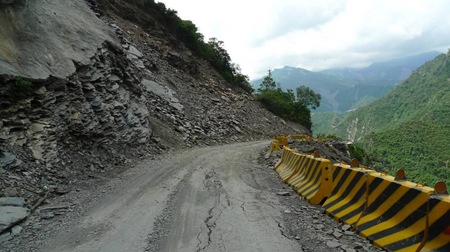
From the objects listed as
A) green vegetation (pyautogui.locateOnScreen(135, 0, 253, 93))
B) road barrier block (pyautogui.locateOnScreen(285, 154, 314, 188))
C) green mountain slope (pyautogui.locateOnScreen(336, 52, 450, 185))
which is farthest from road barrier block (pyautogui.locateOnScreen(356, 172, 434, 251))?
green mountain slope (pyautogui.locateOnScreen(336, 52, 450, 185))

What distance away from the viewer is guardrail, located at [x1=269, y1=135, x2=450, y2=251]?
357 centimetres

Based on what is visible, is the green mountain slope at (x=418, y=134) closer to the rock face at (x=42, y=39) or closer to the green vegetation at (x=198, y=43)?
the green vegetation at (x=198, y=43)

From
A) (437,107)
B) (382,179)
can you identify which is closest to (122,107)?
(382,179)

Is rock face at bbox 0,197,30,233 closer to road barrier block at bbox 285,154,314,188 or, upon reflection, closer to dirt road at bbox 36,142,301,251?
dirt road at bbox 36,142,301,251

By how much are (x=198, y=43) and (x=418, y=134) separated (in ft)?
278

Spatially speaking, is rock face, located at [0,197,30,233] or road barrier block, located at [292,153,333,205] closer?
rock face, located at [0,197,30,233]

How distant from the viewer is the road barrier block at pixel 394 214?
12.4 feet

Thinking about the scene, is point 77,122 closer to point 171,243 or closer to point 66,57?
point 66,57

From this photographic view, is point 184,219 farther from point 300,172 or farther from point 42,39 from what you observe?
point 42,39

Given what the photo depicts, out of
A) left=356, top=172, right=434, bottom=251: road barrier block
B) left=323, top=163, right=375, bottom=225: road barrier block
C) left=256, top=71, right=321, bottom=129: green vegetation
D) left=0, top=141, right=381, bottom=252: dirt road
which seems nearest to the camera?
left=356, top=172, right=434, bottom=251: road barrier block

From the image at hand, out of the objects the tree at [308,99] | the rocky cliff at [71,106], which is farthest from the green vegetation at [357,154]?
the tree at [308,99]

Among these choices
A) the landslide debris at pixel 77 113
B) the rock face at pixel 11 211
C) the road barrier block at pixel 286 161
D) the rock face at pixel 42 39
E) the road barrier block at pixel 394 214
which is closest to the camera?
the road barrier block at pixel 394 214

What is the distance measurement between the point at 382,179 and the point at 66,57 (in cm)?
1112

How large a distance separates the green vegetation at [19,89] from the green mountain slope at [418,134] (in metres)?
40.6
